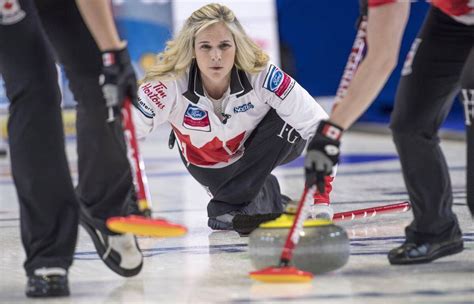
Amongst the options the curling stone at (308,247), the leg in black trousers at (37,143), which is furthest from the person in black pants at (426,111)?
the leg in black trousers at (37,143)

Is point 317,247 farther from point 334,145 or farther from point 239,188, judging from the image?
point 239,188

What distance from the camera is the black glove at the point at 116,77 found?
2949mm

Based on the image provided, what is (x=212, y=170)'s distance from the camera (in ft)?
14.6

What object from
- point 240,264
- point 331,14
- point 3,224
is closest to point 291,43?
point 331,14

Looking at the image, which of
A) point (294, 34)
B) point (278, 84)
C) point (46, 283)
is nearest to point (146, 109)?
point (278, 84)

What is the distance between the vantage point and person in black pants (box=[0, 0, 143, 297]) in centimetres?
296

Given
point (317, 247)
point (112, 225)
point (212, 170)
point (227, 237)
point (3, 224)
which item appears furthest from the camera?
point (3, 224)

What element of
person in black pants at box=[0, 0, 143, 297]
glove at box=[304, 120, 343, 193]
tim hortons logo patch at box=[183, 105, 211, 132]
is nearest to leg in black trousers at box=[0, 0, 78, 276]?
person in black pants at box=[0, 0, 143, 297]

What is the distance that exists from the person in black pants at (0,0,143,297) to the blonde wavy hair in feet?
3.78

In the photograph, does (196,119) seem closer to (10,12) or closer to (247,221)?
(247,221)

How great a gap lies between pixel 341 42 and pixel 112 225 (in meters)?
7.98

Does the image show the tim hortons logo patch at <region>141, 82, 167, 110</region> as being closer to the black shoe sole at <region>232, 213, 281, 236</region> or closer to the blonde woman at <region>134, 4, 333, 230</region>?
the blonde woman at <region>134, 4, 333, 230</region>

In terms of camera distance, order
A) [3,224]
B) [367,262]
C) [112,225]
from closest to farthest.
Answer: [112,225]
[367,262]
[3,224]

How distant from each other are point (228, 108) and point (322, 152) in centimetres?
132
